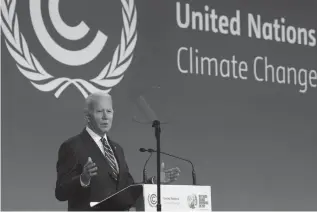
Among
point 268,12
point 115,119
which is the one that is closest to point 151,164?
point 115,119

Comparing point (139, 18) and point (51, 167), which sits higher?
point (139, 18)

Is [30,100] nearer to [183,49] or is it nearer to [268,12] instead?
[183,49]

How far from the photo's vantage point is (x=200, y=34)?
23.0ft

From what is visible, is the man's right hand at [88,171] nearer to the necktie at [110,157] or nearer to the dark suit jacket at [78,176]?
the dark suit jacket at [78,176]

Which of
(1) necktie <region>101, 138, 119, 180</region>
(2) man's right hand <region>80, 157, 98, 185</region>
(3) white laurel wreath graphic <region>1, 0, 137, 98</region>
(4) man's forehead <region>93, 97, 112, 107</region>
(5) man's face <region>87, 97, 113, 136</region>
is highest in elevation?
(3) white laurel wreath graphic <region>1, 0, 137, 98</region>

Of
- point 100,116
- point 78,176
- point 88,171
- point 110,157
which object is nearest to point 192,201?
point 88,171

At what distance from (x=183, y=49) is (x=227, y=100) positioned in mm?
673

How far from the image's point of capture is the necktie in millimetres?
5086

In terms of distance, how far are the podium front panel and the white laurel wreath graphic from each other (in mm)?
2029

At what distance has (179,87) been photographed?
22.4 ft

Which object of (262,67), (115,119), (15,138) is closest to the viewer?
(15,138)

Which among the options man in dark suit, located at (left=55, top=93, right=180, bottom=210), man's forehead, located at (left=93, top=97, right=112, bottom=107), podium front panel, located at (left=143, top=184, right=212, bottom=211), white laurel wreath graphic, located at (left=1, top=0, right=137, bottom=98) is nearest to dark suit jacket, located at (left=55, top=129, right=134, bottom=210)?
man in dark suit, located at (left=55, top=93, right=180, bottom=210)

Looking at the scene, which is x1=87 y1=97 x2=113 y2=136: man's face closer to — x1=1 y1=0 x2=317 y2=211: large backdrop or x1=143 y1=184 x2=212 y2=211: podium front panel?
x1=1 y1=0 x2=317 y2=211: large backdrop

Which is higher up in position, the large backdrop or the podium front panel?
the large backdrop
